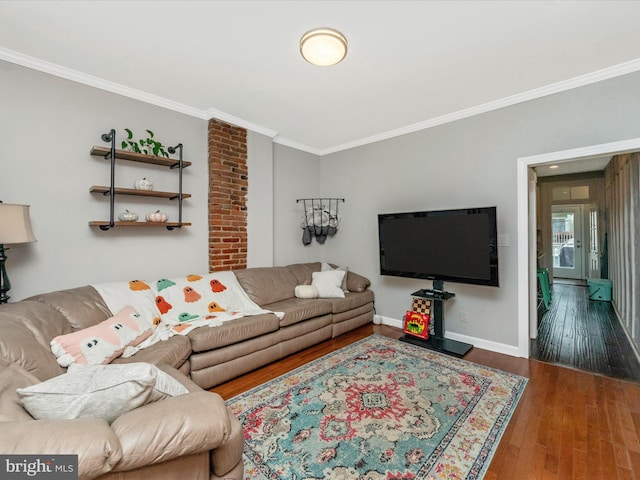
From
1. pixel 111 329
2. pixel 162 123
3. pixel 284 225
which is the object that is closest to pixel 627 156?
pixel 284 225

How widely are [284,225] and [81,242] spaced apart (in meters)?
2.40

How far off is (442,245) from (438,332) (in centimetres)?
101

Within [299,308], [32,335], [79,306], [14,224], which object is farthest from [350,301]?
[14,224]

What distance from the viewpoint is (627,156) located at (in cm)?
379

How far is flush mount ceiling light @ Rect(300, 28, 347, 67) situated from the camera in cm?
203

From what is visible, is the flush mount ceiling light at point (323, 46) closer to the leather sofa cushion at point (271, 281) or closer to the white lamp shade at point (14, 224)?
the white lamp shade at point (14, 224)

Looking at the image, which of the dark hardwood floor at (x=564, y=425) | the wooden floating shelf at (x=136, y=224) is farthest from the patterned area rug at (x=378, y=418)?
the wooden floating shelf at (x=136, y=224)

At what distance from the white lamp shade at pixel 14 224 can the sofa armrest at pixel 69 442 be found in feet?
5.59

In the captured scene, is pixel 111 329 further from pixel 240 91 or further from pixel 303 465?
pixel 240 91

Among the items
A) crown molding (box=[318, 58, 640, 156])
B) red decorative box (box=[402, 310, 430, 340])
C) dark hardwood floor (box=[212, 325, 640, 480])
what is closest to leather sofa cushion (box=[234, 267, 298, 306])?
dark hardwood floor (box=[212, 325, 640, 480])

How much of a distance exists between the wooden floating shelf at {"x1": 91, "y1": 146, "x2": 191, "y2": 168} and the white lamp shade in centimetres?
82

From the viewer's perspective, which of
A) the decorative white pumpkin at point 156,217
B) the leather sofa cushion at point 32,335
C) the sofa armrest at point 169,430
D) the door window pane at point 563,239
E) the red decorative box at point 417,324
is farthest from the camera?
the door window pane at point 563,239

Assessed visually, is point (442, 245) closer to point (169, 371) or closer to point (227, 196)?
point (227, 196)

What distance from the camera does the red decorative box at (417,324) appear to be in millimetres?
3404
